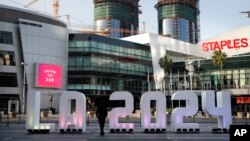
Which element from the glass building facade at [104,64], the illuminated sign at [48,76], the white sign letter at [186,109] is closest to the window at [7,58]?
the illuminated sign at [48,76]

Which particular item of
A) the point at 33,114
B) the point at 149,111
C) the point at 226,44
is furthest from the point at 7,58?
the point at 149,111

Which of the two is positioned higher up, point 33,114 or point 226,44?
point 226,44

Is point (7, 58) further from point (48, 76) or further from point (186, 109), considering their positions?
point (186, 109)

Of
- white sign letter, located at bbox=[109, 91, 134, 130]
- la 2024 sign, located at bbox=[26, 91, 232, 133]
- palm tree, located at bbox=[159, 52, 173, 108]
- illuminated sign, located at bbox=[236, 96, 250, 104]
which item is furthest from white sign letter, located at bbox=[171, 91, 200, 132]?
palm tree, located at bbox=[159, 52, 173, 108]

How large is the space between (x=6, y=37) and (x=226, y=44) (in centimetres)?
5758

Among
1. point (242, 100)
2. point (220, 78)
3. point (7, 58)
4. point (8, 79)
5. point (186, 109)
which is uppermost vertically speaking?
point (7, 58)

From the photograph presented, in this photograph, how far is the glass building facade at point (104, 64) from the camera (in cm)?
8738

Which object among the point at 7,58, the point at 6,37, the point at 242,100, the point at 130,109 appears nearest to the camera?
the point at 130,109

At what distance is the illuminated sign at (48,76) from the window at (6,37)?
8004 mm

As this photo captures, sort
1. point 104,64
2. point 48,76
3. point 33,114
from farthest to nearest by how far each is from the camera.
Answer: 1. point 104,64
2. point 48,76
3. point 33,114

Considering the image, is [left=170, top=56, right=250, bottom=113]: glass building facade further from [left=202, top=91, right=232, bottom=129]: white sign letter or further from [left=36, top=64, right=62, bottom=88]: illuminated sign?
[left=202, top=91, right=232, bottom=129]: white sign letter

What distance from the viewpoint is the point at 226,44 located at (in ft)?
320

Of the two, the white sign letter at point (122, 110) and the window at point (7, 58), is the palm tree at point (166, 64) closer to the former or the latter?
the window at point (7, 58)

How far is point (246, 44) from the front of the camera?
9350 centimetres
